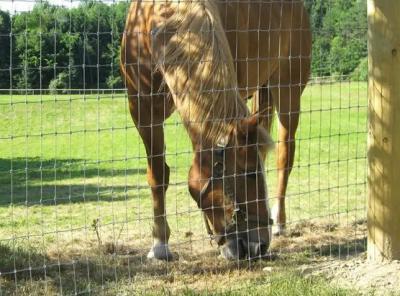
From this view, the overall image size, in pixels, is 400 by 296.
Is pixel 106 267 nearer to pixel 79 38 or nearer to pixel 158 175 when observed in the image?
pixel 158 175

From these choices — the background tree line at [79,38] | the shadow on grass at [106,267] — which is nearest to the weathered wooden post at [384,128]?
the shadow on grass at [106,267]

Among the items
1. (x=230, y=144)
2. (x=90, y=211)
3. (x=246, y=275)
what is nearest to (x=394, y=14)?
(x=230, y=144)

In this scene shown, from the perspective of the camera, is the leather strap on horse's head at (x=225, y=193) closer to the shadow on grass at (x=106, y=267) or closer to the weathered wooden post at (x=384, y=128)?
the shadow on grass at (x=106, y=267)

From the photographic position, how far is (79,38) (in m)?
4.34

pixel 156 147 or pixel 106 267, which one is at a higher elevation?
pixel 156 147

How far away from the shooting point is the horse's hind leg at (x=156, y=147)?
4589 millimetres

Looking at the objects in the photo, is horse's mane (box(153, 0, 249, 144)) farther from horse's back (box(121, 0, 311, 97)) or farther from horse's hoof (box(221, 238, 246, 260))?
horse's hoof (box(221, 238, 246, 260))

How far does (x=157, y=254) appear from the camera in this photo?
471cm

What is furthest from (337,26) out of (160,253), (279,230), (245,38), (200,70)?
(160,253)

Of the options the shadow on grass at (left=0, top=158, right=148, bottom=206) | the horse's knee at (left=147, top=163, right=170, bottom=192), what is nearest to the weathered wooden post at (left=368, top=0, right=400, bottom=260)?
the horse's knee at (left=147, top=163, right=170, bottom=192)

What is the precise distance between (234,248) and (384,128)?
118 cm

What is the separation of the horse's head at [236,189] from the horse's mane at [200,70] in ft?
0.34

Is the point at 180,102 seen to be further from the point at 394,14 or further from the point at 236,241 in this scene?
the point at 394,14

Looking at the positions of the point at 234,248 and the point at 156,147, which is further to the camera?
the point at 156,147
